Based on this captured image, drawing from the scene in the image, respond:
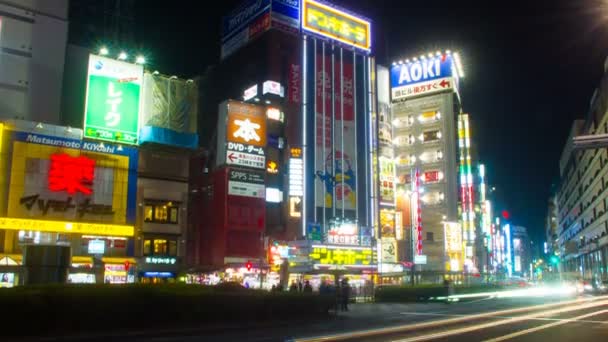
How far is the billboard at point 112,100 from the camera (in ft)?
153

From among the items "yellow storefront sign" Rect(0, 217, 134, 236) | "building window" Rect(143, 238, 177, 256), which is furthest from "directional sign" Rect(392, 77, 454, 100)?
"yellow storefront sign" Rect(0, 217, 134, 236)

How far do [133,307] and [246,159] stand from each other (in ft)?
141

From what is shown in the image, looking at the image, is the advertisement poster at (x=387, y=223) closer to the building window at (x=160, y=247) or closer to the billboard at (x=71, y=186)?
the building window at (x=160, y=247)

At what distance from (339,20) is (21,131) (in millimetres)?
53131

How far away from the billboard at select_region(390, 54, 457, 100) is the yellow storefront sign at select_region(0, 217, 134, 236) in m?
71.5

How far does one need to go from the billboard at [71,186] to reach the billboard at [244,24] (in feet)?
132

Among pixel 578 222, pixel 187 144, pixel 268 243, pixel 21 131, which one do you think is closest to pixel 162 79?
pixel 187 144

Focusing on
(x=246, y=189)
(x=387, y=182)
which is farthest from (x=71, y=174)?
(x=387, y=182)

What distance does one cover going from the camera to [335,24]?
276 feet

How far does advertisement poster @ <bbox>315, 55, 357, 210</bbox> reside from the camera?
7531 centimetres

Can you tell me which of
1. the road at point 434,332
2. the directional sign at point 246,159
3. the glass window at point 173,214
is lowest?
the road at point 434,332

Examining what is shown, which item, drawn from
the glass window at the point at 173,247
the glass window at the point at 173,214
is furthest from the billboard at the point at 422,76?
the glass window at the point at 173,247

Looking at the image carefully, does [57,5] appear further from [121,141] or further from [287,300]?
[287,300]

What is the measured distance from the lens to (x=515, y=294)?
53.3 m
